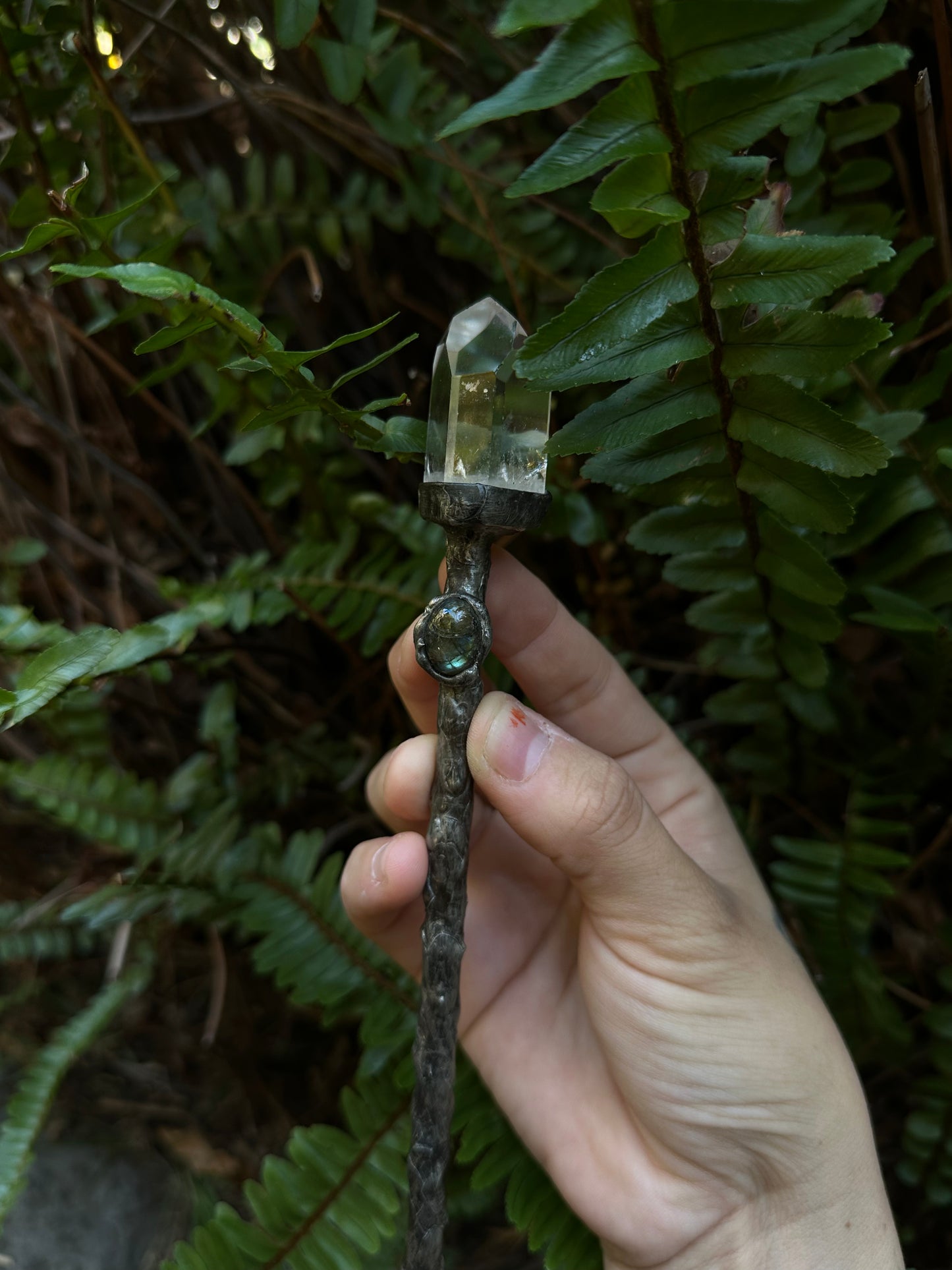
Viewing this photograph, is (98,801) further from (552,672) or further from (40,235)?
(40,235)

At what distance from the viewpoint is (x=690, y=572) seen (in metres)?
1.04

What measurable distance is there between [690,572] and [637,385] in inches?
12.2

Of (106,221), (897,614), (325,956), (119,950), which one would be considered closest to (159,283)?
(106,221)

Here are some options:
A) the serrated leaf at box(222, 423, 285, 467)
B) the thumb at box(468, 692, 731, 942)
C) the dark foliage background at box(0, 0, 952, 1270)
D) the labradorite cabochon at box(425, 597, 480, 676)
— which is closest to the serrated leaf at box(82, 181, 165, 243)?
the dark foliage background at box(0, 0, 952, 1270)

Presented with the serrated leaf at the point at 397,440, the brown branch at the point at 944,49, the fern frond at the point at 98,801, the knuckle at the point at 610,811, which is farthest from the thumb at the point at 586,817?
the brown branch at the point at 944,49

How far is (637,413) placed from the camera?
0.79 metres

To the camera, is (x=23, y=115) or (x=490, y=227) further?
(x=490, y=227)

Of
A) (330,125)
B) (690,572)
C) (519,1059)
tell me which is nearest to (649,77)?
(690,572)

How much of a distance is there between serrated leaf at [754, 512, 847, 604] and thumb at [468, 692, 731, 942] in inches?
11.5

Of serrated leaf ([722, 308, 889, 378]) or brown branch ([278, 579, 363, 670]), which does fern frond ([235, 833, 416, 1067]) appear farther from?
serrated leaf ([722, 308, 889, 378])

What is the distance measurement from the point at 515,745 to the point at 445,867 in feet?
0.54

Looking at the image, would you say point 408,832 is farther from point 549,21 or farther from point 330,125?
point 330,125

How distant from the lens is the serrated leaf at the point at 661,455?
2.83 feet

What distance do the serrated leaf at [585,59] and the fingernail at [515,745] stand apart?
1.72 feet
